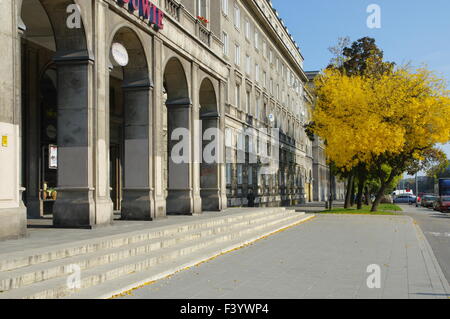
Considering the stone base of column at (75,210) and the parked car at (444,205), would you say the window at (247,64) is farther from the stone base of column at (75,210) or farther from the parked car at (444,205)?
the stone base of column at (75,210)

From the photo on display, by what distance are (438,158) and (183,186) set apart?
2196cm

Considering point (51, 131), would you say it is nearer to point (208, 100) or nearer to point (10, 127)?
point (208, 100)

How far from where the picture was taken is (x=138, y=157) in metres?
17.0

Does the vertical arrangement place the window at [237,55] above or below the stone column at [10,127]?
above

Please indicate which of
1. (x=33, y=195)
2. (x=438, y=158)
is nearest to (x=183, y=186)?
(x=33, y=195)

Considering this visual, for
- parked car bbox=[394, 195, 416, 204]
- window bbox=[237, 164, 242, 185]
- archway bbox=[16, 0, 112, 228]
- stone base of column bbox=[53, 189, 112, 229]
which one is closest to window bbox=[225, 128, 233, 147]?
window bbox=[237, 164, 242, 185]

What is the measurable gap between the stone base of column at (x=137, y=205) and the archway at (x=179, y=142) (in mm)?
3910

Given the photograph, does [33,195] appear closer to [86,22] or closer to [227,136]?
[86,22]

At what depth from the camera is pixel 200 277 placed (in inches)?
375

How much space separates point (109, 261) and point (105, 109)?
5.76 metres

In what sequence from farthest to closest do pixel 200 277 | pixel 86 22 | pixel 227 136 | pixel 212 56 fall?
pixel 227 136
pixel 212 56
pixel 86 22
pixel 200 277

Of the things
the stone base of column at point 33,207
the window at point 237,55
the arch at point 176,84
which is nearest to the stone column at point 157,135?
the arch at point 176,84

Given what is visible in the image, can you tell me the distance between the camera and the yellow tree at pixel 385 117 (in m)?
31.6

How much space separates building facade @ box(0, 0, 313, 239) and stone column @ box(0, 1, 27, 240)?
0.02 meters
